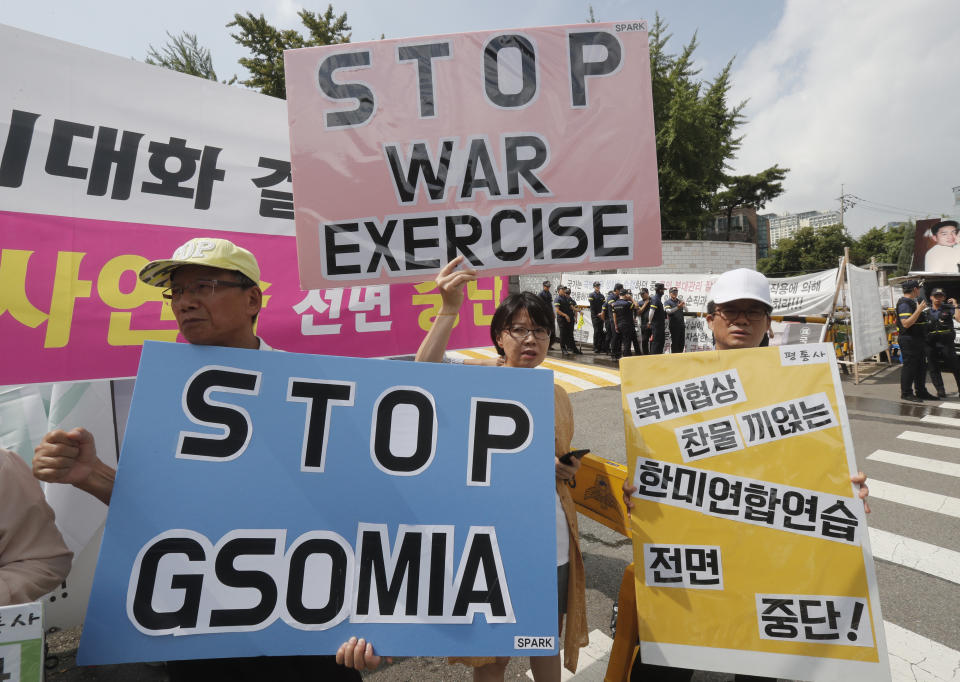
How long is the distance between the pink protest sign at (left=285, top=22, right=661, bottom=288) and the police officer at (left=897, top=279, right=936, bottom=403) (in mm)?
8645

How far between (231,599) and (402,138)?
1.88 m

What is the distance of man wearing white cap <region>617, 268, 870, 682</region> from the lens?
6.37 feet

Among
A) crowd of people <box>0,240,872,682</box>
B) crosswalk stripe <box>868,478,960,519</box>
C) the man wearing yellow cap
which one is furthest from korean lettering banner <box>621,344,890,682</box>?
crosswalk stripe <box>868,478,960,519</box>

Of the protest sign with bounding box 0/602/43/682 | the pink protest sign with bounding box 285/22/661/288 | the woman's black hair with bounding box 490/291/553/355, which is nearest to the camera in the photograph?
the protest sign with bounding box 0/602/43/682

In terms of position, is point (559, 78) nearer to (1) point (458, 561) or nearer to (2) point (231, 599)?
(1) point (458, 561)

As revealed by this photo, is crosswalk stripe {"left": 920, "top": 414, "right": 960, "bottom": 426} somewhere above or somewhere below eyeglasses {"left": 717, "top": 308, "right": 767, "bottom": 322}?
below

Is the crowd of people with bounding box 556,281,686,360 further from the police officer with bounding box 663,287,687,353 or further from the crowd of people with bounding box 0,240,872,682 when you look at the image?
the crowd of people with bounding box 0,240,872,682

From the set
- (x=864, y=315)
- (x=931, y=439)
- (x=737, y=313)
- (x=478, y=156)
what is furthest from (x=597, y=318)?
(x=478, y=156)

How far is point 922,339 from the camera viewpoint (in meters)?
8.09

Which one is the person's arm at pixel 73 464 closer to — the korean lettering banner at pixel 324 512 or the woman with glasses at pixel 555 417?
the korean lettering banner at pixel 324 512

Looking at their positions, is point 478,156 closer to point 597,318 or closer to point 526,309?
point 526,309

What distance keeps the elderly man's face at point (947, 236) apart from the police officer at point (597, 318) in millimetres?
26768

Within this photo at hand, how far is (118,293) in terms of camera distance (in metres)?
2.49

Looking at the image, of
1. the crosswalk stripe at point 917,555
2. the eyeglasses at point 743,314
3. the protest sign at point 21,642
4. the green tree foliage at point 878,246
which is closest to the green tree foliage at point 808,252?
the green tree foliage at point 878,246
